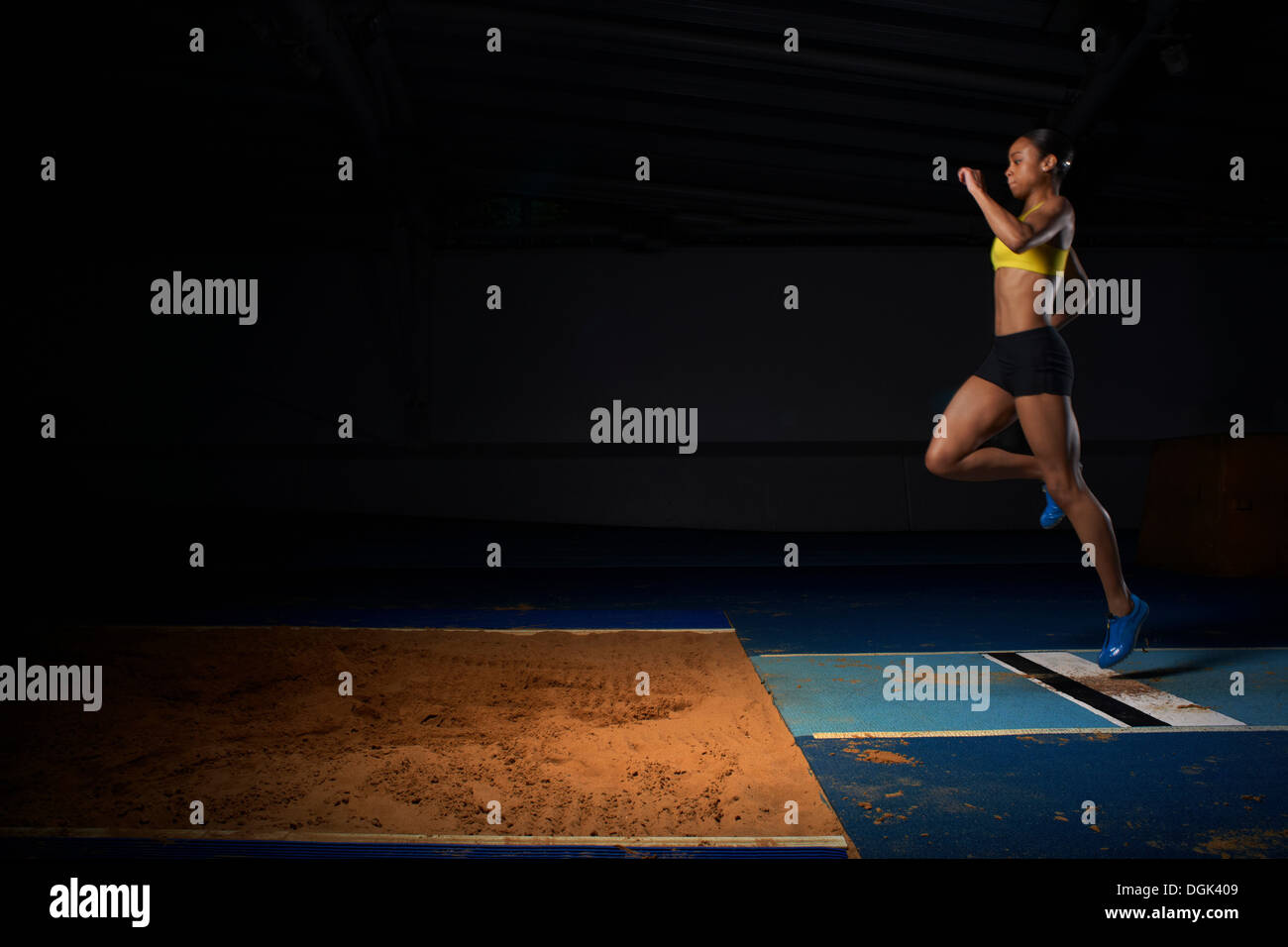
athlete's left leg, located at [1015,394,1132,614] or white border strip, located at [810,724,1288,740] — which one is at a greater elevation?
athlete's left leg, located at [1015,394,1132,614]

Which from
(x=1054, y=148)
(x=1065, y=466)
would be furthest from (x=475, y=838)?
(x=1054, y=148)

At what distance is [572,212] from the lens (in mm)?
12586

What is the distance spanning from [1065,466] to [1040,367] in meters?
0.40

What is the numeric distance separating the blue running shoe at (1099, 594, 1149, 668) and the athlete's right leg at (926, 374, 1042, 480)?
67 cm

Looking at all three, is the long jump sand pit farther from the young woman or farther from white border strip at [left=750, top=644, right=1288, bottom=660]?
the young woman

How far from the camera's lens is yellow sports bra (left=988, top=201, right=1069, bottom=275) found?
11.2ft

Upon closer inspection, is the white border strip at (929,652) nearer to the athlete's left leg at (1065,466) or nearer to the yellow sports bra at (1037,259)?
the athlete's left leg at (1065,466)

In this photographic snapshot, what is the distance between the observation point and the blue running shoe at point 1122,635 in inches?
138

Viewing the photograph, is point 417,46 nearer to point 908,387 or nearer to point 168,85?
point 168,85

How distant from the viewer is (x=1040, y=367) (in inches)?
132

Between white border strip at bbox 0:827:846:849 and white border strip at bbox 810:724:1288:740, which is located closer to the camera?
white border strip at bbox 0:827:846:849

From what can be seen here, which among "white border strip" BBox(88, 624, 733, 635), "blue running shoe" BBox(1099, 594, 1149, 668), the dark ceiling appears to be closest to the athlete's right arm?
"blue running shoe" BBox(1099, 594, 1149, 668)

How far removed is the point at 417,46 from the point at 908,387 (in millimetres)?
7944

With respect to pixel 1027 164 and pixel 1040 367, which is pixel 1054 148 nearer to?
pixel 1027 164
